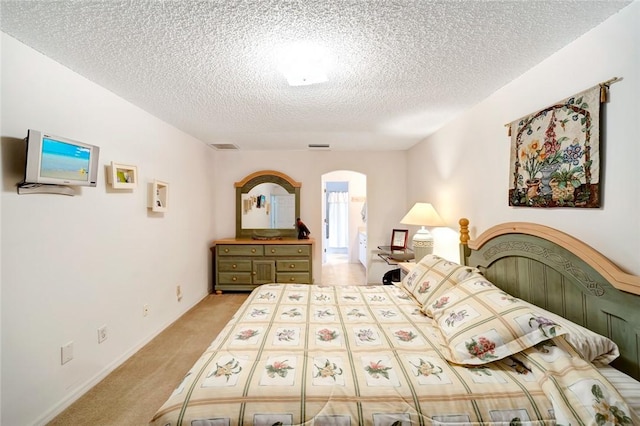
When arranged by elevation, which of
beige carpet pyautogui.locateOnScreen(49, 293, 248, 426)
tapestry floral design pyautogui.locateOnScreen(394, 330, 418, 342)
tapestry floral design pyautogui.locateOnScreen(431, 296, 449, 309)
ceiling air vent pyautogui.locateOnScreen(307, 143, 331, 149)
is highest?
ceiling air vent pyautogui.locateOnScreen(307, 143, 331, 149)

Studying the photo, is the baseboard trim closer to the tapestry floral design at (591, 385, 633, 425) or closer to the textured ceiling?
the textured ceiling

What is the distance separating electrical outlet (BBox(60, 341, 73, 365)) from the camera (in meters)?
1.71

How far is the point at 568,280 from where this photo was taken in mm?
1386

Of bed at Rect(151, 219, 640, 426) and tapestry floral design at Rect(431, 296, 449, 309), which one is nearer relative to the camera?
bed at Rect(151, 219, 640, 426)

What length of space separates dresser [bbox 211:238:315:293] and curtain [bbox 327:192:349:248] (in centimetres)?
360

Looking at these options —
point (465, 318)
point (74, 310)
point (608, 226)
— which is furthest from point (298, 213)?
point (608, 226)

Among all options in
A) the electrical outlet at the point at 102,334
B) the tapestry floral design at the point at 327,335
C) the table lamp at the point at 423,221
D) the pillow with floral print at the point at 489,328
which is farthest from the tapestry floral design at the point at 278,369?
the table lamp at the point at 423,221

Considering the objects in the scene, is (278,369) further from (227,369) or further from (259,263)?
(259,263)

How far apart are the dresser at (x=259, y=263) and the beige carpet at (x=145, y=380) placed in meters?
0.89

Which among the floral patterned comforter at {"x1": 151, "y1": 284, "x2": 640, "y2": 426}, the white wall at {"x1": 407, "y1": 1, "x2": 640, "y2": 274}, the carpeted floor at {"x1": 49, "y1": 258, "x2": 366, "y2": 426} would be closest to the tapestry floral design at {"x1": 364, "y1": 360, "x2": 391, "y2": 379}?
the floral patterned comforter at {"x1": 151, "y1": 284, "x2": 640, "y2": 426}

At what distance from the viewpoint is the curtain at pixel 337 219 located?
7543 mm

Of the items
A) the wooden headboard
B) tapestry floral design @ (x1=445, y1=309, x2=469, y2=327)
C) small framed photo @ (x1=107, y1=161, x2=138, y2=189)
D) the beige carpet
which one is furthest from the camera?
small framed photo @ (x1=107, y1=161, x2=138, y2=189)

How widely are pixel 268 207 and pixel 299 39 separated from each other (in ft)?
10.6

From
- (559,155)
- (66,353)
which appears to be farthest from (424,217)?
(66,353)
